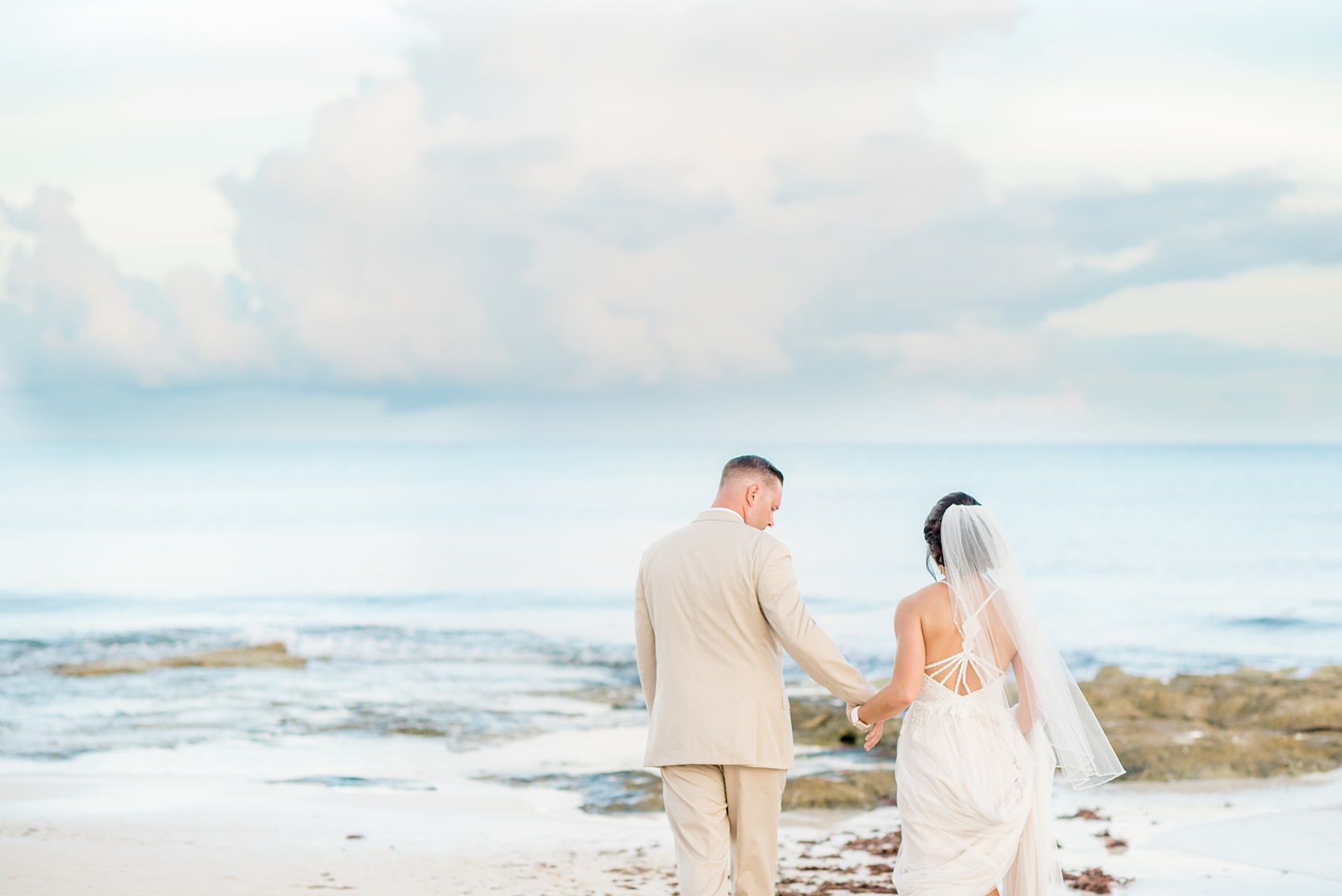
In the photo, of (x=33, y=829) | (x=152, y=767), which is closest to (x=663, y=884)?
(x=33, y=829)

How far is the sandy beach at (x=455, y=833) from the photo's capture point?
6.13 meters

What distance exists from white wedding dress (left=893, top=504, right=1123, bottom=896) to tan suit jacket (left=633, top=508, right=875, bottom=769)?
A: 36 cm

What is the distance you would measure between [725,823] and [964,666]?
1.01 m

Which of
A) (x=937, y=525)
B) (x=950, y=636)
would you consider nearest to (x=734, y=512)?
(x=937, y=525)

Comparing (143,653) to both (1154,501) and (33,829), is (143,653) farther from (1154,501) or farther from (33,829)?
(1154,501)

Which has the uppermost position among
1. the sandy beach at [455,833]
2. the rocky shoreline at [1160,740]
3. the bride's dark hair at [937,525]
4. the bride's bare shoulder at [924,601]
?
the bride's dark hair at [937,525]

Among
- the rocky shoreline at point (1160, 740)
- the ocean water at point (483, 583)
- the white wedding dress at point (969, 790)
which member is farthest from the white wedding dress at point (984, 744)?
the ocean water at point (483, 583)

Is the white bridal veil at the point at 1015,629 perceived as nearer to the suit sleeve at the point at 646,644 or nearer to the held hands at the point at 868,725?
the held hands at the point at 868,725

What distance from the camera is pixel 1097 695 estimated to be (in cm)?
1190

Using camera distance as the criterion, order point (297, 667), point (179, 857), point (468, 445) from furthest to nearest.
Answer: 1. point (468, 445)
2. point (297, 667)
3. point (179, 857)

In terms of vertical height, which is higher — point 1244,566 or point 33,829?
point 1244,566

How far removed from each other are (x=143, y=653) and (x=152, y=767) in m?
9.01

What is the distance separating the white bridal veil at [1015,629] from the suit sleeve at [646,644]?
3.55 feet

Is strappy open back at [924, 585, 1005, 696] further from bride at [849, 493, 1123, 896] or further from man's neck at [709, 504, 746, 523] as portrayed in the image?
man's neck at [709, 504, 746, 523]
